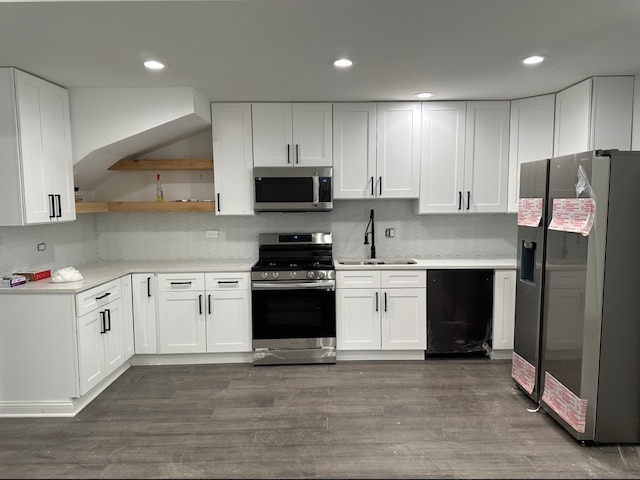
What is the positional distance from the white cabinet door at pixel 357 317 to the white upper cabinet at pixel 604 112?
2.18m

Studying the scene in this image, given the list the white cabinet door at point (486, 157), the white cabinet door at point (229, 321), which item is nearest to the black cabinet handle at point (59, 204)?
the white cabinet door at point (229, 321)

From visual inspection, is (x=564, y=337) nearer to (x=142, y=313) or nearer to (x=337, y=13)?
(x=337, y=13)

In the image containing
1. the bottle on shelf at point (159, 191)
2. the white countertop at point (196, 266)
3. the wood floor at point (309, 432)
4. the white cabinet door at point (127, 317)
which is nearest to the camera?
the wood floor at point (309, 432)

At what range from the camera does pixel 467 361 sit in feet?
12.4

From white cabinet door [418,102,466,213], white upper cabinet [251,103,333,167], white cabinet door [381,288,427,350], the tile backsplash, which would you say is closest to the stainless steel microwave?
white upper cabinet [251,103,333,167]

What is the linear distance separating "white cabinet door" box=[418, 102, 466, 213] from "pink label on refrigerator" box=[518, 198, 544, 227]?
3.15 ft

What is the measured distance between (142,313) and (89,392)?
2.62ft

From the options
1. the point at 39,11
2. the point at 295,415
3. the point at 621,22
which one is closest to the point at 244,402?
the point at 295,415

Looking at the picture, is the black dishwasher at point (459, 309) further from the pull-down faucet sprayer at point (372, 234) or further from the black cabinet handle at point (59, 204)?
the black cabinet handle at point (59, 204)

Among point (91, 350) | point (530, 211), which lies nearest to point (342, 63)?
point (530, 211)

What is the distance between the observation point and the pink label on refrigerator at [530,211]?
281 cm

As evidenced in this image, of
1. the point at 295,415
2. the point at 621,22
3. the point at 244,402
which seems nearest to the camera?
the point at 621,22

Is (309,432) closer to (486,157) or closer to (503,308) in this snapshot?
(503,308)

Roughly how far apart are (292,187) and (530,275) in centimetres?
216
